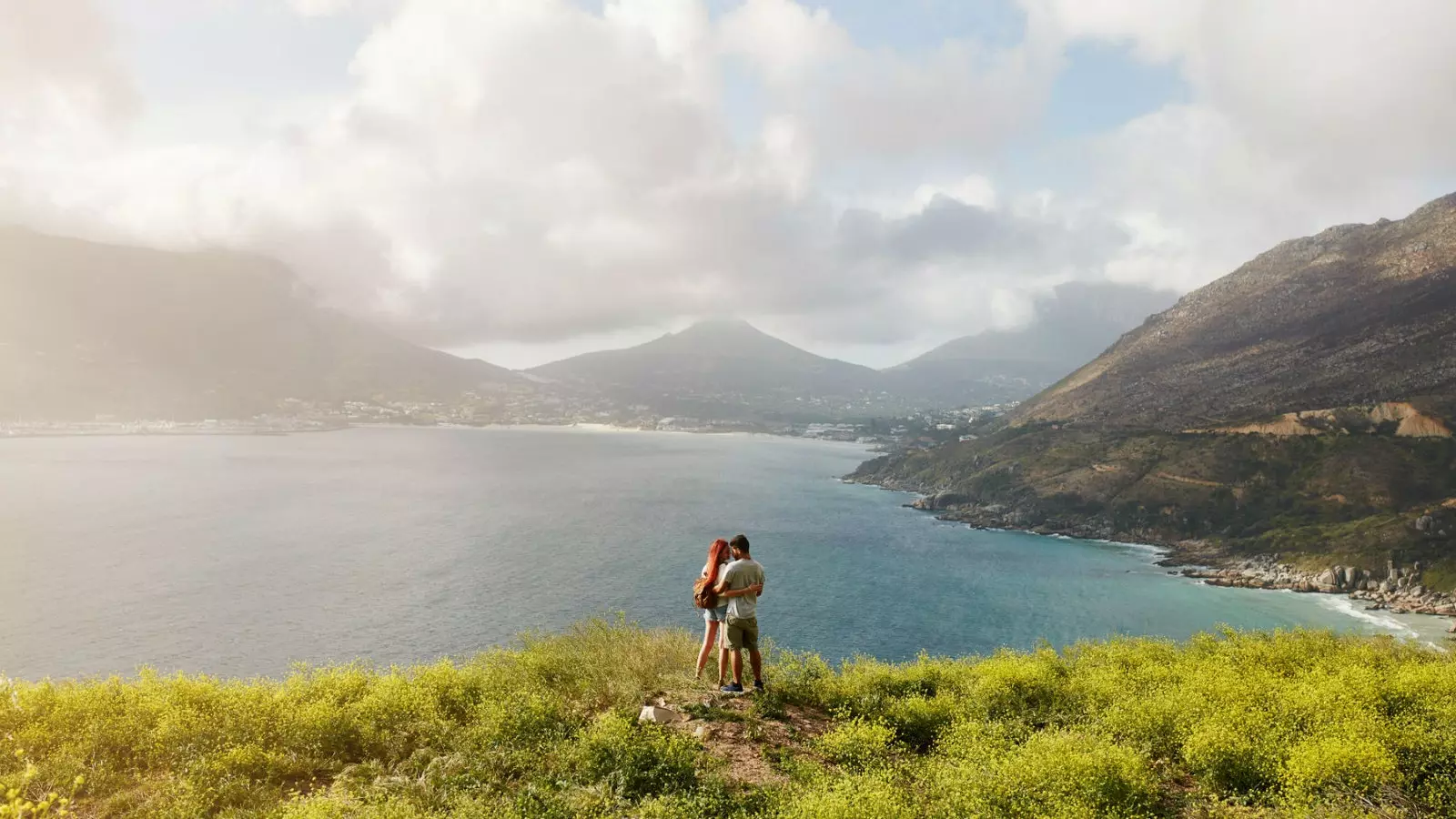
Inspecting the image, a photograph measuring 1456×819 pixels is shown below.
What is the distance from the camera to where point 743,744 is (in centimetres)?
1128

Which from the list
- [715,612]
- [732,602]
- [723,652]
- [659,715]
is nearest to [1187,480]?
[723,652]

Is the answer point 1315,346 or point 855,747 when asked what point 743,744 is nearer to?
point 855,747

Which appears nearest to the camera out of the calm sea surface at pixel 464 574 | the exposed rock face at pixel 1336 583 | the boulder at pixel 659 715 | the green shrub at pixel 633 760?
the green shrub at pixel 633 760

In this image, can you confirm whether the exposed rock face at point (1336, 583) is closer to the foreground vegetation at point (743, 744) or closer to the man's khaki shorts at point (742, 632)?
the foreground vegetation at point (743, 744)

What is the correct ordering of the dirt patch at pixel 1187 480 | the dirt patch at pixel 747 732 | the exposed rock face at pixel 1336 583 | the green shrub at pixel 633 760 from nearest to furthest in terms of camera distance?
the green shrub at pixel 633 760 → the dirt patch at pixel 747 732 → the exposed rock face at pixel 1336 583 → the dirt patch at pixel 1187 480

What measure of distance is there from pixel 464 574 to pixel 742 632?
68046 mm

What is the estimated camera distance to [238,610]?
2276 inches

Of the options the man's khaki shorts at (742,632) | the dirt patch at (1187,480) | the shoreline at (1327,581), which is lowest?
the shoreline at (1327,581)

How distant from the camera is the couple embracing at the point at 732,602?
41.7ft

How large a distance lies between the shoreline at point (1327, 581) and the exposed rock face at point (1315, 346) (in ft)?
151

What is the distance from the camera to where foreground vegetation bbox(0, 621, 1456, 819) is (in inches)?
347

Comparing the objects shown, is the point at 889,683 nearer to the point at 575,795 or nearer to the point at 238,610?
the point at 575,795

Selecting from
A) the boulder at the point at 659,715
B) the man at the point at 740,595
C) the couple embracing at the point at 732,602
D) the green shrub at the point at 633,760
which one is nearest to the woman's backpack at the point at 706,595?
the couple embracing at the point at 732,602

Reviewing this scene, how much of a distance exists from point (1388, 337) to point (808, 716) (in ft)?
630
